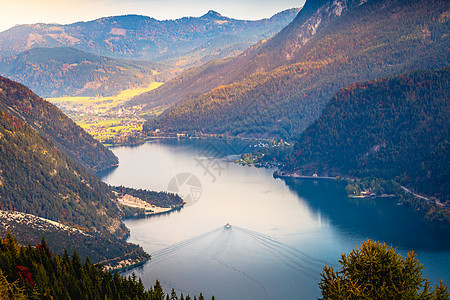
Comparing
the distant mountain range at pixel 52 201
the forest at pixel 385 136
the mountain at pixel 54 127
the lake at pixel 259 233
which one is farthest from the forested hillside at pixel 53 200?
the forest at pixel 385 136

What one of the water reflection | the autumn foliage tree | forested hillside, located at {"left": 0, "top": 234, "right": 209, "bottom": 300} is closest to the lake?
the water reflection

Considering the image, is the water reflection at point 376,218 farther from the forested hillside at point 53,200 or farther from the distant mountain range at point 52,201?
the distant mountain range at point 52,201

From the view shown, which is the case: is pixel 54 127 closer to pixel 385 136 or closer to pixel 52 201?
pixel 52 201

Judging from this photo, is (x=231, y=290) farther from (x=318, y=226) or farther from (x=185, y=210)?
(x=185, y=210)

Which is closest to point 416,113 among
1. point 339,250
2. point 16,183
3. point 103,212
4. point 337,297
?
point 339,250

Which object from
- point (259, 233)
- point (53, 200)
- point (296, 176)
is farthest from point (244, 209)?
point (296, 176)

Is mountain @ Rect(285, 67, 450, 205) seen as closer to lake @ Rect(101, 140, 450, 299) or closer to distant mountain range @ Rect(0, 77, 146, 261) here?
lake @ Rect(101, 140, 450, 299)
